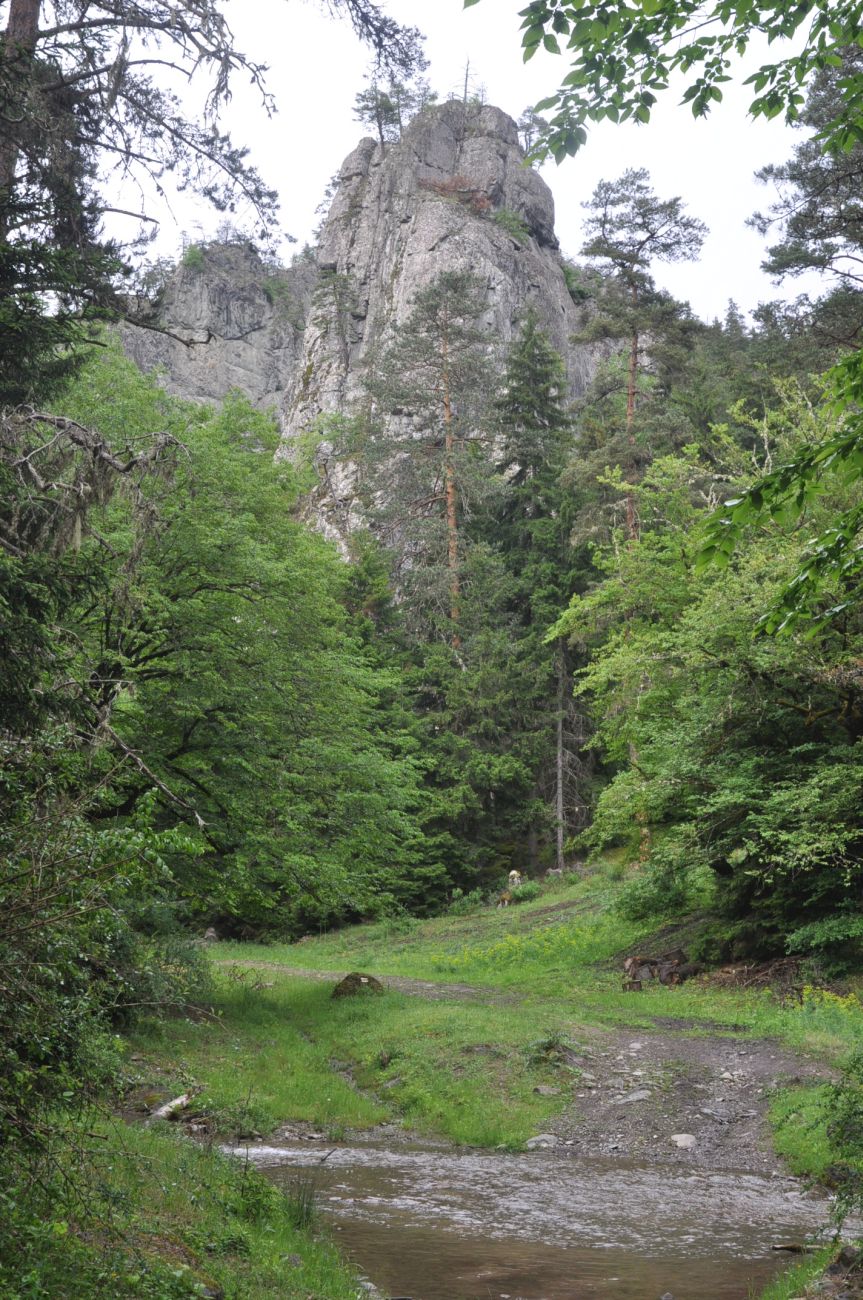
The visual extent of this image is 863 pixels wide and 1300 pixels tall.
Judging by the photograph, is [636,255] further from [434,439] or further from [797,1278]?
[797,1278]

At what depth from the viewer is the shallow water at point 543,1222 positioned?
746 cm

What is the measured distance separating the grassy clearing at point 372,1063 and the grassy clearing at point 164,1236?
3198mm

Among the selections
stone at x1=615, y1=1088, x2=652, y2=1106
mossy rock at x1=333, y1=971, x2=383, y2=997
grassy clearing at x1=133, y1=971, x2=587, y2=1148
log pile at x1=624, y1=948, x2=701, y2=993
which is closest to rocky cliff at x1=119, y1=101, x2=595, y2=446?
log pile at x1=624, y1=948, x2=701, y2=993

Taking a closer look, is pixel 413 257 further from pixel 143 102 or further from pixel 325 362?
pixel 143 102

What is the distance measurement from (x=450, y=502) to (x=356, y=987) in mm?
24349

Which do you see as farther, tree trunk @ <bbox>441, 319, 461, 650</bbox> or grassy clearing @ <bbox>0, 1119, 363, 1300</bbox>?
tree trunk @ <bbox>441, 319, 461, 650</bbox>

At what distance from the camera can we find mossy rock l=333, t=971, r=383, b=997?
58.1 ft

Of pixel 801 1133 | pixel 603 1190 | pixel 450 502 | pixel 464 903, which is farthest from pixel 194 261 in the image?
pixel 603 1190

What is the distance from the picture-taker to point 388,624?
125 ft

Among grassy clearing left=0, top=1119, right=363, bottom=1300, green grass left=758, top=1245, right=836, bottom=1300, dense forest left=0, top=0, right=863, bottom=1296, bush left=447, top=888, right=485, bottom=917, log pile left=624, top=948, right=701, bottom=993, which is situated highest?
dense forest left=0, top=0, right=863, bottom=1296

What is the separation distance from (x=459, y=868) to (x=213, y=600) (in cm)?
2106

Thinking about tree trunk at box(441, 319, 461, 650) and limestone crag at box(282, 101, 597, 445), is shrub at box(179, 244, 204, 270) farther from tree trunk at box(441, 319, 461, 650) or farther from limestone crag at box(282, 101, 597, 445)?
tree trunk at box(441, 319, 461, 650)

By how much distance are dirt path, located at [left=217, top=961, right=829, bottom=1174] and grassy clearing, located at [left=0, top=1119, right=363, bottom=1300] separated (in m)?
4.68

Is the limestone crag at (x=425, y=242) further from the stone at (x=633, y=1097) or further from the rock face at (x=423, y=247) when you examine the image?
the stone at (x=633, y=1097)
